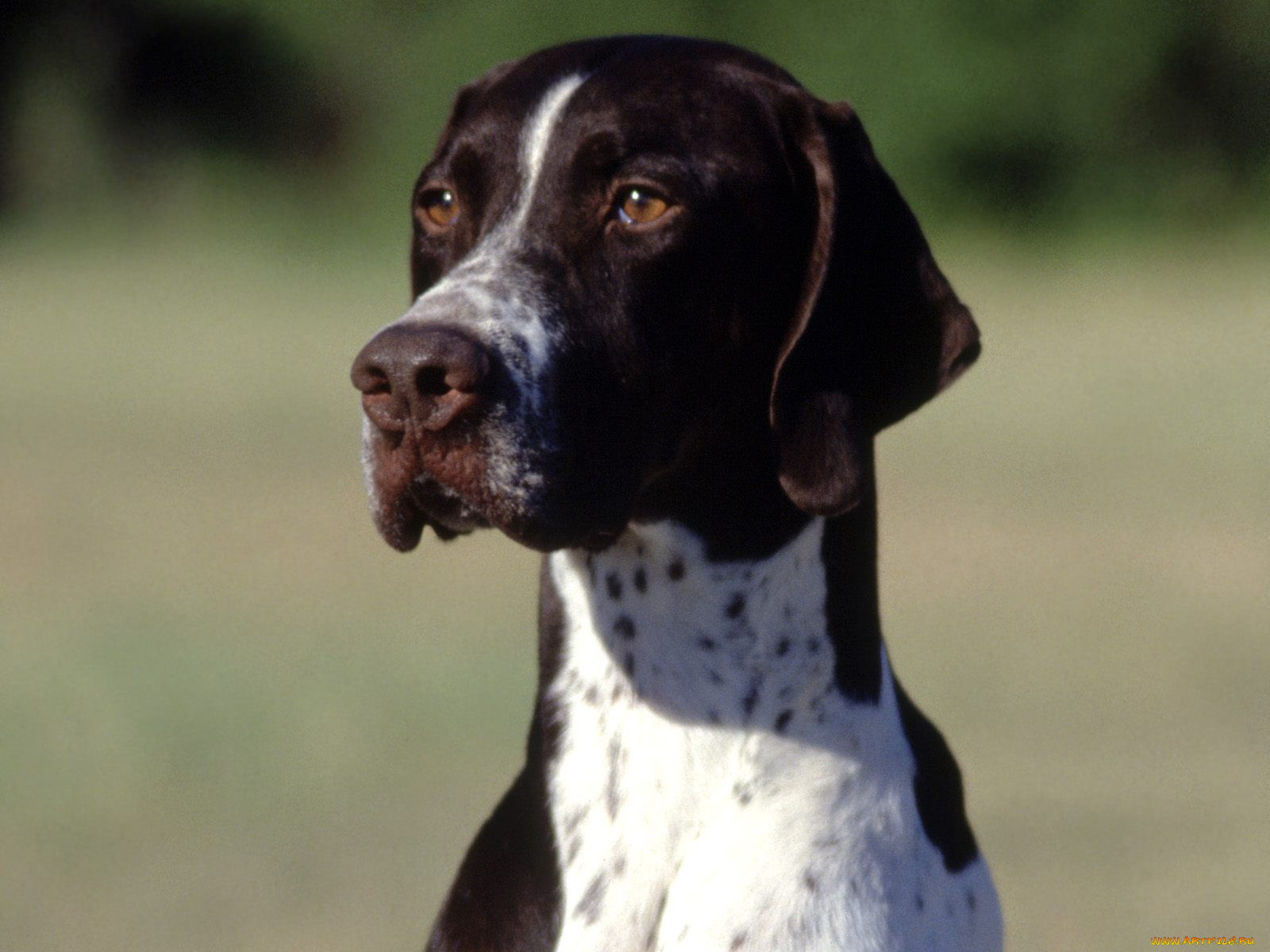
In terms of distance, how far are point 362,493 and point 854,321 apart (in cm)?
1081

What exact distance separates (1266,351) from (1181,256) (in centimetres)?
498

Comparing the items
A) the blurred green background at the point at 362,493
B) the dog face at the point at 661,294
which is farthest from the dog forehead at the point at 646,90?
the blurred green background at the point at 362,493

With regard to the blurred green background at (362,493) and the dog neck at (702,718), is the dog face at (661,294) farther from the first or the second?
the blurred green background at (362,493)

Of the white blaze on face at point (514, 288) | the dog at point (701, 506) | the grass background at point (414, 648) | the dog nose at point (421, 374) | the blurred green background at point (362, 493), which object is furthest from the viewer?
the blurred green background at point (362, 493)

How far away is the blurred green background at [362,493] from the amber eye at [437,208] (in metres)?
3.98

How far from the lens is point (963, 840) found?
3.27 metres

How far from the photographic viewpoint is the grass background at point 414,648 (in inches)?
291

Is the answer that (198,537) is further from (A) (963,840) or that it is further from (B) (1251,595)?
(A) (963,840)

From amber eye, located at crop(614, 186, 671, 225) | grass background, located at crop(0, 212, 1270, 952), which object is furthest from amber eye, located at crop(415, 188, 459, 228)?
grass background, located at crop(0, 212, 1270, 952)

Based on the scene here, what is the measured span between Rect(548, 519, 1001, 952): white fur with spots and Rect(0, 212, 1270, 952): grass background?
12.1 ft

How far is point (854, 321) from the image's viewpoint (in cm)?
321

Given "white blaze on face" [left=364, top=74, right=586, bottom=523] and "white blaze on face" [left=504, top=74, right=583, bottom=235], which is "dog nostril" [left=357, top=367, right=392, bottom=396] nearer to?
"white blaze on face" [left=364, top=74, right=586, bottom=523]

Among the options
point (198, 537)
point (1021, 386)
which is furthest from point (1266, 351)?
point (198, 537)

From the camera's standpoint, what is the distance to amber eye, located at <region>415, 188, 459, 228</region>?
130 inches
